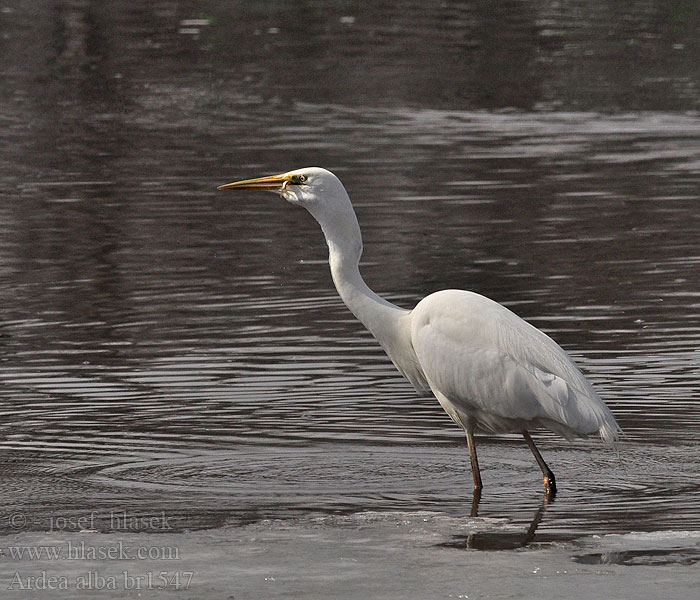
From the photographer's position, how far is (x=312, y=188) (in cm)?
883

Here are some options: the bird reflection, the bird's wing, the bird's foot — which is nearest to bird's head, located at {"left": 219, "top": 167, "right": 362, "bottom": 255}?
the bird's wing

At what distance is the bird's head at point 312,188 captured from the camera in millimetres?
8789

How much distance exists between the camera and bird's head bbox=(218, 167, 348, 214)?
8789 mm

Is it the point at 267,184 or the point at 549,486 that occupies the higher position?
the point at 267,184

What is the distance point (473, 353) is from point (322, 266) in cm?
629

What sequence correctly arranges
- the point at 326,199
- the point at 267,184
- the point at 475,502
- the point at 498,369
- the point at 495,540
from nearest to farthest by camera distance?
the point at 495,540
the point at 475,502
the point at 498,369
the point at 326,199
the point at 267,184

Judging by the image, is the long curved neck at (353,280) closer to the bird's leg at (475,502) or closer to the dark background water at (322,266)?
the dark background water at (322,266)

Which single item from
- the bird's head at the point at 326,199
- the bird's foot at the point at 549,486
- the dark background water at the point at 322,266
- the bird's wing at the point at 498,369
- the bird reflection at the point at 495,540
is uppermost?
the bird's head at the point at 326,199

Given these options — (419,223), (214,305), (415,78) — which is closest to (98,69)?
(415,78)

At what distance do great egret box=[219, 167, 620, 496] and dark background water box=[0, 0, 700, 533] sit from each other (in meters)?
0.36

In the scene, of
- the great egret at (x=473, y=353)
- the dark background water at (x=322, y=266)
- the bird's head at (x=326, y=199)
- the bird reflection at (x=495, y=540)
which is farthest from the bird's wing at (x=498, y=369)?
the bird reflection at (x=495, y=540)

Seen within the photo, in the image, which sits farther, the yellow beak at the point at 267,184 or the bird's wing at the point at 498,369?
the yellow beak at the point at 267,184

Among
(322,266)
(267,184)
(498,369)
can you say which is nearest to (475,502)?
(498,369)

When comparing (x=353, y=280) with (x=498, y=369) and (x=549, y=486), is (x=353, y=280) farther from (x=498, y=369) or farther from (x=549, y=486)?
(x=549, y=486)
